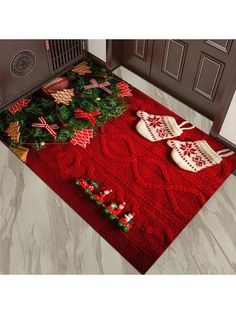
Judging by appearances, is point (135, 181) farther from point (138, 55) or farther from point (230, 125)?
point (138, 55)

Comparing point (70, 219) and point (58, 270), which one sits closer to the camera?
point (58, 270)

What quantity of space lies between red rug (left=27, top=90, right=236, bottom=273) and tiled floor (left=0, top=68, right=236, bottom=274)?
0.06 metres

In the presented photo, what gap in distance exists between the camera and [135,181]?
2.74 meters

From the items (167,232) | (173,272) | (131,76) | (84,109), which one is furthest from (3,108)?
(173,272)

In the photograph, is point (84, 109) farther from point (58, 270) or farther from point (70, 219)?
point (58, 270)

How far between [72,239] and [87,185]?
0.44m

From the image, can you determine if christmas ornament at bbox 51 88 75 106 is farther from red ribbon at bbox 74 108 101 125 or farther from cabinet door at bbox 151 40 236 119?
cabinet door at bbox 151 40 236 119

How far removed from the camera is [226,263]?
2342 mm

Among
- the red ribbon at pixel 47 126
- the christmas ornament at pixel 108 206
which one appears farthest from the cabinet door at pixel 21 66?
the christmas ornament at pixel 108 206

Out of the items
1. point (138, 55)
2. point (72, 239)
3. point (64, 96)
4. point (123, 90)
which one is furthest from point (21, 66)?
point (72, 239)

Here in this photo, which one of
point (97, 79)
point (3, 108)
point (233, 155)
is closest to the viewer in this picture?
point (233, 155)

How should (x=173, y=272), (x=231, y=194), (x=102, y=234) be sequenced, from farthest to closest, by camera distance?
(x=231, y=194), (x=102, y=234), (x=173, y=272)

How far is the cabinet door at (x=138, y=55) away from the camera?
341cm

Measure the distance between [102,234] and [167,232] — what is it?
0.47m
